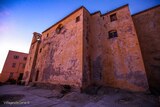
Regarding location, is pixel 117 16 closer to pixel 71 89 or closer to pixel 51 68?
pixel 71 89

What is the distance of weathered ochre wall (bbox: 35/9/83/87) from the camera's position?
8.12 metres

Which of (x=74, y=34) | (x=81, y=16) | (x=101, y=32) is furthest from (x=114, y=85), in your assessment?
(x=81, y=16)

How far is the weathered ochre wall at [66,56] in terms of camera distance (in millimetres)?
8117

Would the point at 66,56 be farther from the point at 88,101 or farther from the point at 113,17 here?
the point at 113,17

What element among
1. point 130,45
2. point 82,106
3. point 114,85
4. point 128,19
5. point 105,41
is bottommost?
point 82,106

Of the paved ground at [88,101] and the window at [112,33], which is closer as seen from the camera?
the paved ground at [88,101]

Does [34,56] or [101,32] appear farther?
[34,56]

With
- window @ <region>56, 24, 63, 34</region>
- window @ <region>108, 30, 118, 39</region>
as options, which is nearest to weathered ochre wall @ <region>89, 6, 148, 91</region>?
window @ <region>108, 30, 118, 39</region>

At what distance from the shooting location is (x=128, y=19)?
8664mm

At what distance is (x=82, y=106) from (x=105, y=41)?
7.32 metres

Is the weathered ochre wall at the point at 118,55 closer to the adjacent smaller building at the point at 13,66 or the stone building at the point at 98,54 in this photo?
the stone building at the point at 98,54

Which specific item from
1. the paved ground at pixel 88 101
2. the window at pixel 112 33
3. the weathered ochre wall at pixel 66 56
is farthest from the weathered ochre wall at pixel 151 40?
the weathered ochre wall at pixel 66 56

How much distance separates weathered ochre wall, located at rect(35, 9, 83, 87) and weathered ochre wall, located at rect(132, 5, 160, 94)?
23.9 ft

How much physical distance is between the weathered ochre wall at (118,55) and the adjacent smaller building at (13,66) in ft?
80.5
